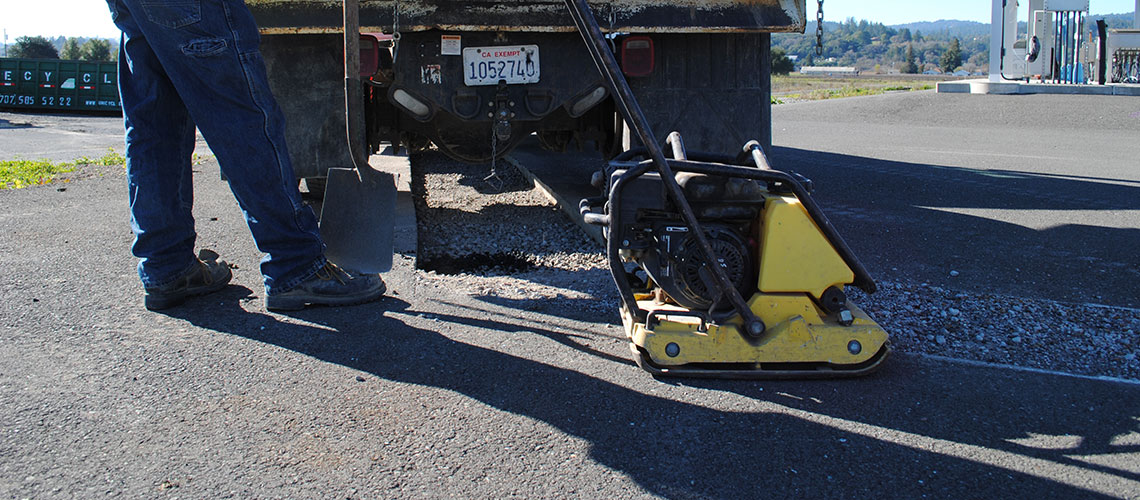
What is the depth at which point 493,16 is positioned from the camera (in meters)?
4.68

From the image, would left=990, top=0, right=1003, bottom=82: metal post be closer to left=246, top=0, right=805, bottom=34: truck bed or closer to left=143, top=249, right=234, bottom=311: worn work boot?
left=246, top=0, right=805, bottom=34: truck bed

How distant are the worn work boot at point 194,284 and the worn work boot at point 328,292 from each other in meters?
0.40

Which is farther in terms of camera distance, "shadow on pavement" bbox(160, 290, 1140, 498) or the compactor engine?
the compactor engine

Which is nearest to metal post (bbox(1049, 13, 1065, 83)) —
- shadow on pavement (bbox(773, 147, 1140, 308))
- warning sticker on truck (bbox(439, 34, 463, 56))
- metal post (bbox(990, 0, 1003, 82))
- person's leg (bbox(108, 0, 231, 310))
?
metal post (bbox(990, 0, 1003, 82))

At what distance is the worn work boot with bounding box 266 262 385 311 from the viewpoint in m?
3.60

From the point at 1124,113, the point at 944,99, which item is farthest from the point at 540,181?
the point at 944,99

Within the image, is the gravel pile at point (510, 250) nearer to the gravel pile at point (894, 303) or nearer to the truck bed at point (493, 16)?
the gravel pile at point (894, 303)

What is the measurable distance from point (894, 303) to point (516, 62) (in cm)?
238

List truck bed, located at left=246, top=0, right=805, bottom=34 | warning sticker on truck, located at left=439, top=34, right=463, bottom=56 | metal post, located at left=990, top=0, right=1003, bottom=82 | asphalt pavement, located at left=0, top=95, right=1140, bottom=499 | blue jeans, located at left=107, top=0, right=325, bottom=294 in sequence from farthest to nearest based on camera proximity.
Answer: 1. metal post, located at left=990, top=0, right=1003, bottom=82
2. warning sticker on truck, located at left=439, top=34, right=463, bottom=56
3. truck bed, located at left=246, top=0, right=805, bottom=34
4. blue jeans, located at left=107, top=0, right=325, bottom=294
5. asphalt pavement, located at left=0, top=95, right=1140, bottom=499

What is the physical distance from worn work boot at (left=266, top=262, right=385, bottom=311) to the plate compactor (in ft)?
4.04

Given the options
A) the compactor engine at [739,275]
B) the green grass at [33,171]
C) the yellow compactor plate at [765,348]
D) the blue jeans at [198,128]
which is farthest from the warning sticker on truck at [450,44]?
the green grass at [33,171]

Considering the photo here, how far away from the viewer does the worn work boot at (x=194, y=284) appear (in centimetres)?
364

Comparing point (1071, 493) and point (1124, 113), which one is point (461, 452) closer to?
point (1071, 493)

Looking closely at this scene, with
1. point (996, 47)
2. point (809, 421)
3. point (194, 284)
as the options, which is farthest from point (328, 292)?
point (996, 47)
